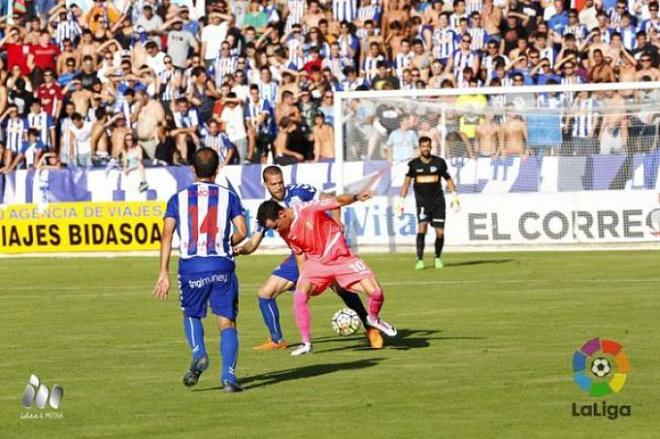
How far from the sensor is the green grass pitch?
1077 cm

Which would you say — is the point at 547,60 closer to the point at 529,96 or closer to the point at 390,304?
the point at 529,96

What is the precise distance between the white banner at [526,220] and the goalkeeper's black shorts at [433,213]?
361 centimetres

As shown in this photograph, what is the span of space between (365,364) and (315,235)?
143 centimetres

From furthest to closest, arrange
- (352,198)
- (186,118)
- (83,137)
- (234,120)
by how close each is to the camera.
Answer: (83,137) < (186,118) < (234,120) < (352,198)

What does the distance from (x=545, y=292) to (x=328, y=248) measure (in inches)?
301

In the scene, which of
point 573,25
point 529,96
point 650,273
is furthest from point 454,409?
point 573,25

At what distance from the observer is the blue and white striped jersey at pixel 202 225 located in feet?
39.8

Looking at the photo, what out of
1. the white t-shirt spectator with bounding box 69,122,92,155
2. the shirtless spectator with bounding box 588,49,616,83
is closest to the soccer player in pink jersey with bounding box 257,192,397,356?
the shirtless spectator with bounding box 588,49,616,83

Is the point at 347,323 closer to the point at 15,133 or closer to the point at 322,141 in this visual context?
the point at 322,141

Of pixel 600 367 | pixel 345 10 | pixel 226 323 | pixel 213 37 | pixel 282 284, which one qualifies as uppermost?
pixel 345 10

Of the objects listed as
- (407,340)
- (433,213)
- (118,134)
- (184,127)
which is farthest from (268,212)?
(118,134)

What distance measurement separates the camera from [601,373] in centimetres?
1291

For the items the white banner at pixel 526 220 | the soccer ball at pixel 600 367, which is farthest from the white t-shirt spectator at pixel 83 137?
the soccer ball at pixel 600 367

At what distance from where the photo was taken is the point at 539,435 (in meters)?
10.1
